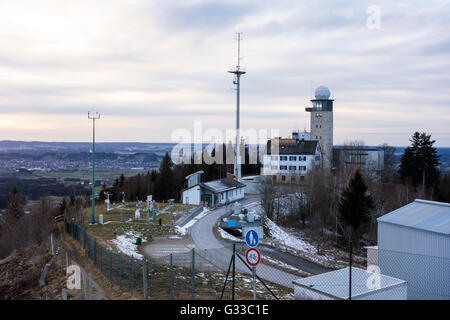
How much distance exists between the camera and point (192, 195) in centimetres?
4231

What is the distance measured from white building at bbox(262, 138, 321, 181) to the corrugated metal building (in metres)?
46.0

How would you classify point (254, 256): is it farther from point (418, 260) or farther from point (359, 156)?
point (359, 156)

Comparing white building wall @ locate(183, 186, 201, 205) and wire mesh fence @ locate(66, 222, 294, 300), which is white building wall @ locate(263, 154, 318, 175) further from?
wire mesh fence @ locate(66, 222, 294, 300)

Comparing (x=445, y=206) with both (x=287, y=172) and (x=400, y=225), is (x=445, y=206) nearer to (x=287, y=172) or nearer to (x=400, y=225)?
(x=400, y=225)

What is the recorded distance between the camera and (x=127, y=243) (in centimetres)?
2284

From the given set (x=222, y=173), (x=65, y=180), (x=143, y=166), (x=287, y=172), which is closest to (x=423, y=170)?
(x=287, y=172)

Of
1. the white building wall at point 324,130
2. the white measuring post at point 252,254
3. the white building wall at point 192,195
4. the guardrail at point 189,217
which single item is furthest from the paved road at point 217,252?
the white building wall at point 324,130

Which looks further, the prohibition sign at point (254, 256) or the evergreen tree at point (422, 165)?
the evergreen tree at point (422, 165)

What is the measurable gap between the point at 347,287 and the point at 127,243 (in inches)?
532

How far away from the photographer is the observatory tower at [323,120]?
76062mm

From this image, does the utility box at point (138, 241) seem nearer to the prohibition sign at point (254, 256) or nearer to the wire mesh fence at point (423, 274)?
the wire mesh fence at point (423, 274)

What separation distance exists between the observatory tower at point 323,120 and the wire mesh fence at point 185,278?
5894 cm
